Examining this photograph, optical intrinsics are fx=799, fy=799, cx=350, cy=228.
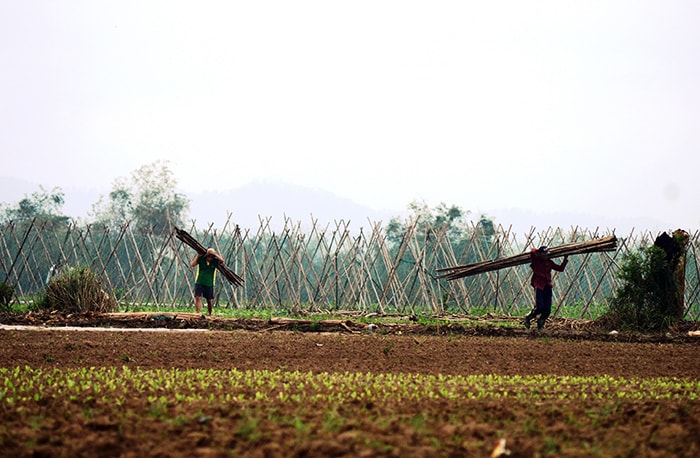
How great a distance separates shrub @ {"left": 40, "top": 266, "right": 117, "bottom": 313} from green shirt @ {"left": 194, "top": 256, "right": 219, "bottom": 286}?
197cm

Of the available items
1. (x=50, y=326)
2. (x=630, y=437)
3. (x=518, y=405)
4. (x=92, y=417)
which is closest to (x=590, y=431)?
(x=630, y=437)

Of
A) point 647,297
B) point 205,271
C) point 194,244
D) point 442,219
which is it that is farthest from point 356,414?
point 442,219

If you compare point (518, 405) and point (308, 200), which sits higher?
point (308, 200)

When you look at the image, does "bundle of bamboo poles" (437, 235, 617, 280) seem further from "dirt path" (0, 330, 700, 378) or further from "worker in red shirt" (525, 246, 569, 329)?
"dirt path" (0, 330, 700, 378)

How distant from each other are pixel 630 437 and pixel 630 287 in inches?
349

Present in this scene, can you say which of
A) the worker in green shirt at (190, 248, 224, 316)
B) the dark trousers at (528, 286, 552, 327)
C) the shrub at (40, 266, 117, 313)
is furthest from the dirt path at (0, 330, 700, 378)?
the shrub at (40, 266, 117, 313)

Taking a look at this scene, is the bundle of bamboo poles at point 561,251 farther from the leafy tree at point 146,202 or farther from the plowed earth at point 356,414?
the leafy tree at point 146,202

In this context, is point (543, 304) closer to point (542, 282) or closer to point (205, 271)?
point (542, 282)

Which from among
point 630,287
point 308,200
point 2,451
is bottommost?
point 2,451

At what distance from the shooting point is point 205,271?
1389 cm

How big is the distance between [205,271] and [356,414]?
9.31 m

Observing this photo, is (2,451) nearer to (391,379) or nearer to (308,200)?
(391,379)

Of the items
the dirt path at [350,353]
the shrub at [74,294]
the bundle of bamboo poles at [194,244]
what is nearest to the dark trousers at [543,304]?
the dirt path at [350,353]

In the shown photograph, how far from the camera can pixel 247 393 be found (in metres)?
5.83
